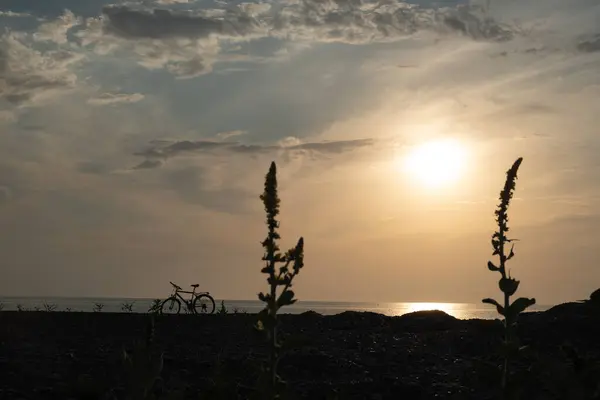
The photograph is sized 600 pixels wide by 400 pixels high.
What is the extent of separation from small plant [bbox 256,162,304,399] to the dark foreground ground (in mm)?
350

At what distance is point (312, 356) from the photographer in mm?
13766

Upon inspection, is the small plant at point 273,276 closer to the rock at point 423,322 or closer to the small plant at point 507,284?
the small plant at point 507,284

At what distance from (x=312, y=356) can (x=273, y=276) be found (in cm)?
707

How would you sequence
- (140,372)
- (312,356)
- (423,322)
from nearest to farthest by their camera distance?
(140,372) < (312,356) < (423,322)

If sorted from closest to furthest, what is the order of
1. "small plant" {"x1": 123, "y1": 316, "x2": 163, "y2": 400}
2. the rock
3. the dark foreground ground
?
"small plant" {"x1": 123, "y1": 316, "x2": 163, "y2": 400}, the dark foreground ground, the rock

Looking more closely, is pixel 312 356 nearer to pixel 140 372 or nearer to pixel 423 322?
pixel 140 372

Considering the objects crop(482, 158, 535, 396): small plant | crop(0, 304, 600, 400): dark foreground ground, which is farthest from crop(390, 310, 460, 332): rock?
crop(482, 158, 535, 396): small plant

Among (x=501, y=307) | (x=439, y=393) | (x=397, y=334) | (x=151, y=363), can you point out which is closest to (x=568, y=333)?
(x=397, y=334)

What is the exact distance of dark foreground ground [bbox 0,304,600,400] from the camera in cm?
967

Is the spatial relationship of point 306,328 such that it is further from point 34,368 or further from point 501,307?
point 501,307

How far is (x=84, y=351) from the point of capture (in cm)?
1384

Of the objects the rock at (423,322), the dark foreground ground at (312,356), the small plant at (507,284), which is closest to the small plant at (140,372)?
the dark foreground ground at (312,356)

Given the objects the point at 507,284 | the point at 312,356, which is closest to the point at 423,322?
the point at 312,356

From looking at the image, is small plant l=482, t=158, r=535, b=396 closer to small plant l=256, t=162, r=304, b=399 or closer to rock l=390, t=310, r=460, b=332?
small plant l=256, t=162, r=304, b=399
